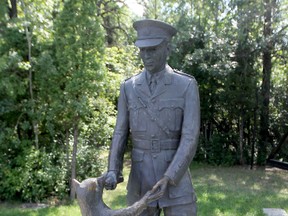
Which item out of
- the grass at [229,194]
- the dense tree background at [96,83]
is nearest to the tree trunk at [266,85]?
the dense tree background at [96,83]

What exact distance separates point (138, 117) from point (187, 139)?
403 mm

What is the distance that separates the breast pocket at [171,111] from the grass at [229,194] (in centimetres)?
371

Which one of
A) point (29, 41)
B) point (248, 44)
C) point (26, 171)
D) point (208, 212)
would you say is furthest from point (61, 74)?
point (248, 44)

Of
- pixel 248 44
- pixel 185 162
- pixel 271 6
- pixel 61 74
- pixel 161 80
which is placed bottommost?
pixel 185 162

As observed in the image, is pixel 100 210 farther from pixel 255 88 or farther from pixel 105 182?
pixel 255 88

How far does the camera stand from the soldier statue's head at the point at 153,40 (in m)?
2.60

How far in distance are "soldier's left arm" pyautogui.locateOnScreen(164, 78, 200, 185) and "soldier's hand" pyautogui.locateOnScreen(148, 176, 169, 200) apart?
42 mm

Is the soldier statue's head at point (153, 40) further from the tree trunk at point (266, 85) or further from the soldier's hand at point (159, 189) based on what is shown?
the tree trunk at point (266, 85)

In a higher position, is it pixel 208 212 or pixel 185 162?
pixel 185 162

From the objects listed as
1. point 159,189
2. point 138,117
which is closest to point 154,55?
point 138,117

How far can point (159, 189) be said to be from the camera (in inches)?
99.3

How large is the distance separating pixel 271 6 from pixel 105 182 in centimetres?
857

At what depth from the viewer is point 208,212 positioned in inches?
242

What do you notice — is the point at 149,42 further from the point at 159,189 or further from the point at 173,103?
the point at 159,189
